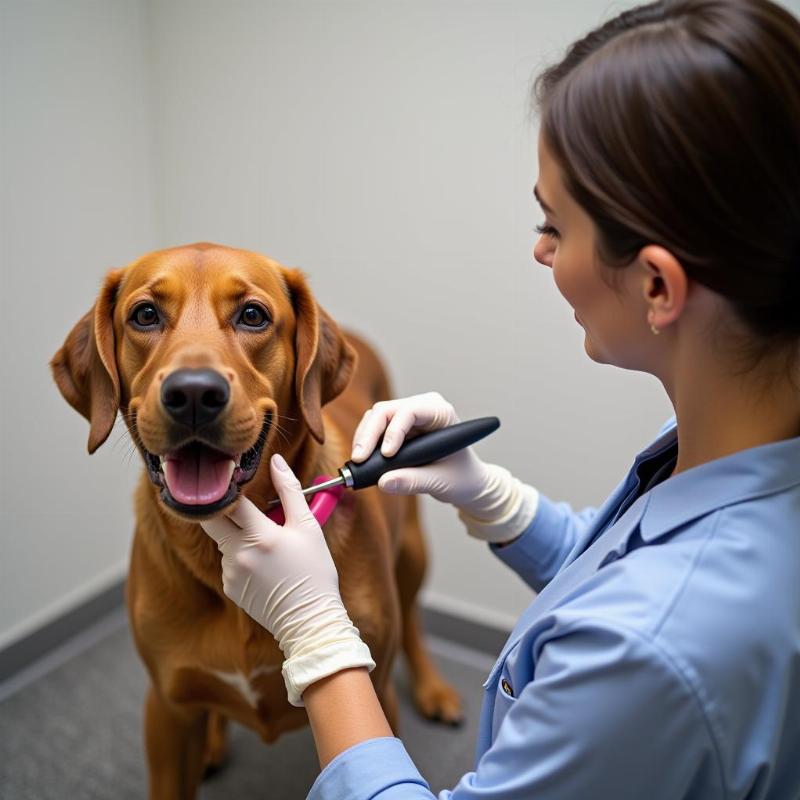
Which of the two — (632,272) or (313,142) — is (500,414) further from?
(632,272)

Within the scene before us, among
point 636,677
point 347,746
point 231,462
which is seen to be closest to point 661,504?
point 636,677

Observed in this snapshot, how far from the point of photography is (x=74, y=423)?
2.41 metres

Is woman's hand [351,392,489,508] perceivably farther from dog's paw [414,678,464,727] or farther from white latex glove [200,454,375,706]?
dog's paw [414,678,464,727]

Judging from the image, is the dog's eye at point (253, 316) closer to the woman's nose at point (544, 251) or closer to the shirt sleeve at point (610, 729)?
the woman's nose at point (544, 251)

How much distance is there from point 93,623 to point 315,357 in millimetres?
1747

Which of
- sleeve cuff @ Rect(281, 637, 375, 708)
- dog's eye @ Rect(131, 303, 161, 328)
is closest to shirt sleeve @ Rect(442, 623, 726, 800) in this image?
sleeve cuff @ Rect(281, 637, 375, 708)

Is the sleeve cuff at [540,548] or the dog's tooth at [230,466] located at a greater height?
the dog's tooth at [230,466]

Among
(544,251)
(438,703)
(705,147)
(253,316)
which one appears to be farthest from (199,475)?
(438,703)

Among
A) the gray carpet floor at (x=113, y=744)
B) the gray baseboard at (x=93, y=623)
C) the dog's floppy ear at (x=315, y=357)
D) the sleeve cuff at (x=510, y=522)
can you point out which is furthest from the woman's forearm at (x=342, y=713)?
the gray baseboard at (x=93, y=623)

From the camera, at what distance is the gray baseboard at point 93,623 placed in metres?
2.35

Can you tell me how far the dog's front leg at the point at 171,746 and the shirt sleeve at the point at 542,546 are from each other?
733 mm

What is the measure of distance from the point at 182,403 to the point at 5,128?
1.42 meters

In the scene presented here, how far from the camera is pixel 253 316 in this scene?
1323mm

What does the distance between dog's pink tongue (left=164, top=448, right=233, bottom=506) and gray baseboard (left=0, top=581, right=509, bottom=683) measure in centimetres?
152
